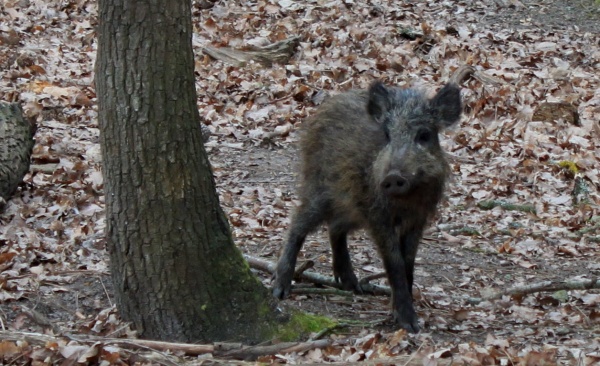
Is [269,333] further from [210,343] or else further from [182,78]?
[182,78]

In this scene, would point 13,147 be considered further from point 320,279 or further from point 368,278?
point 368,278

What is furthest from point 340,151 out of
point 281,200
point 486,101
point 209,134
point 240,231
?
point 486,101

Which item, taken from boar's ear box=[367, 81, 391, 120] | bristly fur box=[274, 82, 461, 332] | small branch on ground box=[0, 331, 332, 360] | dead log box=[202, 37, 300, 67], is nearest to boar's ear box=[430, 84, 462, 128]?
bristly fur box=[274, 82, 461, 332]

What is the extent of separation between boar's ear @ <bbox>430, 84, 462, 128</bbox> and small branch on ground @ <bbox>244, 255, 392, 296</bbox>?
4.75 ft

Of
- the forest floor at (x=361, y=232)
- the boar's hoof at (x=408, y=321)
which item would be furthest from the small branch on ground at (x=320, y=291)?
the boar's hoof at (x=408, y=321)

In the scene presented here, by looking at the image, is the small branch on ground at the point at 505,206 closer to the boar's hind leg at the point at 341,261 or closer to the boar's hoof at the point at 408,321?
the boar's hind leg at the point at 341,261

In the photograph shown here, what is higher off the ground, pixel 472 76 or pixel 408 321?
pixel 472 76

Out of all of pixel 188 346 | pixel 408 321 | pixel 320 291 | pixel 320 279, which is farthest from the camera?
pixel 320 279

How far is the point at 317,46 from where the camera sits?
540 inches

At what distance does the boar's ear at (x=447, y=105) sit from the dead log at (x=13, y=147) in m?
4.06

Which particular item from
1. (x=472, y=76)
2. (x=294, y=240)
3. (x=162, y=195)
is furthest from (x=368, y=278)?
(x=472, y=76)

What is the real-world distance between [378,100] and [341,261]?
4.61 ft

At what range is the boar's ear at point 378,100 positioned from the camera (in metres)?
6.40

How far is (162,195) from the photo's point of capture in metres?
5.04
